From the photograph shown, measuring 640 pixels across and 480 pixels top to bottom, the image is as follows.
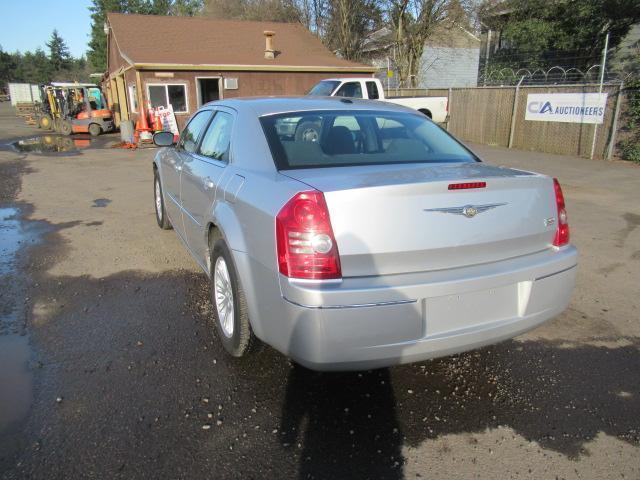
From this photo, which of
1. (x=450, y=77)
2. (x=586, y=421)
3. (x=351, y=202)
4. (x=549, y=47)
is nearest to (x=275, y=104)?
(x=351, y=202)

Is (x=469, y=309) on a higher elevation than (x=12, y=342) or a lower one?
higher

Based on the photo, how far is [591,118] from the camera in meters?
12.7

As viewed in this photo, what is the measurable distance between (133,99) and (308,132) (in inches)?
820

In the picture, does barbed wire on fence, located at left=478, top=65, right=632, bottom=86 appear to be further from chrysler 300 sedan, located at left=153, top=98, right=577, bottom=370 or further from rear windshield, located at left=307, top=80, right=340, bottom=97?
chrysler 300 sedan, located at left=153, top=98, right=577, bottom=370

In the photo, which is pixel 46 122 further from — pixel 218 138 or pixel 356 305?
pixel 356 305

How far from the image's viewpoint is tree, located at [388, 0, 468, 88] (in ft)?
87.9

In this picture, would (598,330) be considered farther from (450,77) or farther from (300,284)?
(450,77)

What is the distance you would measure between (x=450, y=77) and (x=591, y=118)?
2475 cm

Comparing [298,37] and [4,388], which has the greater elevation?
[298,37]

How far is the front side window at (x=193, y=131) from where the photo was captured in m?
4.43

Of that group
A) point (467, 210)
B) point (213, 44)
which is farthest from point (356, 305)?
point (213, 44)

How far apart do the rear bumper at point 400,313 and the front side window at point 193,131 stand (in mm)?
2176

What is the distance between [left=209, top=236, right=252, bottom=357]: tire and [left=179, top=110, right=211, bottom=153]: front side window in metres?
1.34

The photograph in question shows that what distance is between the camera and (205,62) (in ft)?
69.1
